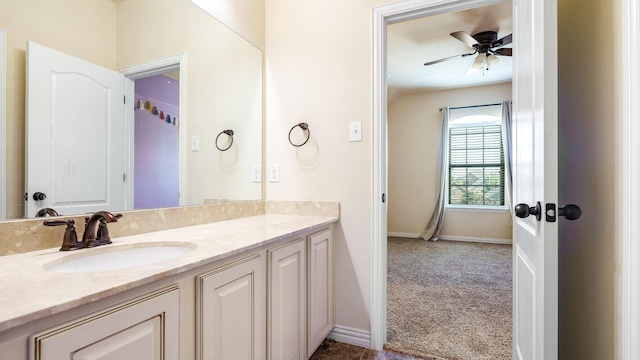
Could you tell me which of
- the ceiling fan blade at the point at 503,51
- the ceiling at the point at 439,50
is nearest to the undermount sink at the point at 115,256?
the ceiling at the point at 439,50

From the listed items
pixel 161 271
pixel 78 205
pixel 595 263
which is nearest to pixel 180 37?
pixel 78 205

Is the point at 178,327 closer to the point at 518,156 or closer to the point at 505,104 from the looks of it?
the point at 518,156

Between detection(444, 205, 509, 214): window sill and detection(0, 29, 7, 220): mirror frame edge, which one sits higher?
detection(0, 29, 7, 220): mirror frame edge

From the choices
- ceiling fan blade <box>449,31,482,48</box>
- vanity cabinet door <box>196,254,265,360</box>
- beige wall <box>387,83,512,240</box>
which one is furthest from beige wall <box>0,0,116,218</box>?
beige wall <box>387,83,512,240</box>

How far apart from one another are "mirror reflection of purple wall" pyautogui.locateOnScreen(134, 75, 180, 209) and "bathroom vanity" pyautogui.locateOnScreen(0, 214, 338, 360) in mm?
191

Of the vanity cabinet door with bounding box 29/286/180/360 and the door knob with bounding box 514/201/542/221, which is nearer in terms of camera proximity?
the vanity cabinet door with bounding box 29/286/180/360

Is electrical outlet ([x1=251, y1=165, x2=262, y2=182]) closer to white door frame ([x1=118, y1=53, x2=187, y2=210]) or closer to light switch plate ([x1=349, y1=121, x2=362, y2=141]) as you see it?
white door frame ([x1=118, y1=53, x2=187, y2=210])

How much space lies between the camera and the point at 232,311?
1.06 meters

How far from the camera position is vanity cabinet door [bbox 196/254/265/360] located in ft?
3.11

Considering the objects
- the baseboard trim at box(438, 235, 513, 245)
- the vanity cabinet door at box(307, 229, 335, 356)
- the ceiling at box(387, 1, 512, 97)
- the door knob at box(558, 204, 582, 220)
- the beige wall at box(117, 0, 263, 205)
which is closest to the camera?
the door knob at box(558, 204, 582, 220)

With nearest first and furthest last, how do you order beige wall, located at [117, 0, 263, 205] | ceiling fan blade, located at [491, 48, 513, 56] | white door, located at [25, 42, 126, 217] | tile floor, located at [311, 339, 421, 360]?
white door, located at [25, 42, 126, 217] → beige wall, located at [117, 0, 263, 205] → tile floor, located at [311, 339, 421, 360] → ceiling fan blade, located at [491, 48, 513, 56]

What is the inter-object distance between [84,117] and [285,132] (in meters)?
1.14

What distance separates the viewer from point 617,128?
891 mm

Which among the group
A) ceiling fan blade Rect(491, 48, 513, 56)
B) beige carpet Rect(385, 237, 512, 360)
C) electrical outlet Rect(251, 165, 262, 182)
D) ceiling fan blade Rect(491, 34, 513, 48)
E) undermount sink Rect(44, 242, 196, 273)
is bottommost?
beige carpet Rect(385, 237, 512, 360)
